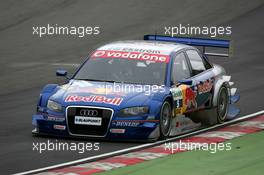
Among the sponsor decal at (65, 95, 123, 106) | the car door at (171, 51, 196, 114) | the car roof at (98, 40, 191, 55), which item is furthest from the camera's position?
the car roof at (98, 40, 191, 55)

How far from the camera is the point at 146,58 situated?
1634 centimetres

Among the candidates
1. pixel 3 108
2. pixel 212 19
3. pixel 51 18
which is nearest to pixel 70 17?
pixel 51 18

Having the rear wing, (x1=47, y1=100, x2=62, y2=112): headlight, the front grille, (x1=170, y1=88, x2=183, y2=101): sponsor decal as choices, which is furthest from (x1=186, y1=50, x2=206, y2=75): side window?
(x1=47, y1=100, x2=62, y2=112): headlight

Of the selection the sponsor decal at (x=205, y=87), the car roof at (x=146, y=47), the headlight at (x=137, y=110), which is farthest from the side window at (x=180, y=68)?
the headlight at (x=137, y=110)

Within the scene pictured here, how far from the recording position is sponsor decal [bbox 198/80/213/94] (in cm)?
1681

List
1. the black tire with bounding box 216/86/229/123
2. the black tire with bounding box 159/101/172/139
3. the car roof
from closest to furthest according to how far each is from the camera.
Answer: the black tire with bounding box 159/101/172/139, the car roof, the black tire with bounding box 216/86/229/123

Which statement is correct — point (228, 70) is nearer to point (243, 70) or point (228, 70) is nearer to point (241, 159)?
point (243, 70)

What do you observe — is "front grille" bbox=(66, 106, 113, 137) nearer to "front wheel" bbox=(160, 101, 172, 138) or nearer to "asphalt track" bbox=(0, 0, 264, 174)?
"asphalt track" bbox=(0, 0, 264, 174)

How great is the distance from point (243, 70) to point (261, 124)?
6.31m

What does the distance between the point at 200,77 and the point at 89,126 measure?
272cm

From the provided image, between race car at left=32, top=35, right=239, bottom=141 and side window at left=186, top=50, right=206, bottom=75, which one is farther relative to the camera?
side window at left=186, top=50, right=206, bottom=75

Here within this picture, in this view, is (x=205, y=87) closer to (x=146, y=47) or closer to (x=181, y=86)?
(x=181, y=86)

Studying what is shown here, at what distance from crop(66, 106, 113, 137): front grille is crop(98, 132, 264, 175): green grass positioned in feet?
4.73

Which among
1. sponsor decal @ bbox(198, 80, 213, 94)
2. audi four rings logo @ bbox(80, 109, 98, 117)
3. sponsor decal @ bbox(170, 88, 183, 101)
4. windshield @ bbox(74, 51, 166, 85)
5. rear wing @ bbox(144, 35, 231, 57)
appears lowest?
audi four rings logo @ bbox(80, 109, 98, 117)
